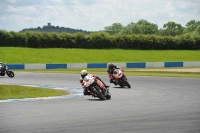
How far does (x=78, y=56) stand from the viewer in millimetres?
58219

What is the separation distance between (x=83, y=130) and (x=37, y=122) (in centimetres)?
142

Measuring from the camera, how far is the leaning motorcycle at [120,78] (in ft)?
66.2

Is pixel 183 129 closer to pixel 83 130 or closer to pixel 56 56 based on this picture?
pixel 83 130

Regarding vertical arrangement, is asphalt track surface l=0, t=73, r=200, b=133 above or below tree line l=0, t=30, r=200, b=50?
below

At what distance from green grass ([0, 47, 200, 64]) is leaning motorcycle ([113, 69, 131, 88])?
100 ft

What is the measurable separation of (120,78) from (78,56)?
38.2 meters

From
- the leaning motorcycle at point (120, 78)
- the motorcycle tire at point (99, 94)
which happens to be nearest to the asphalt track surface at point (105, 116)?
the motorcycle tire at point (99, 94)

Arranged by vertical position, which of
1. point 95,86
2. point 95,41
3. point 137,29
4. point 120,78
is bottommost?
point 120,78

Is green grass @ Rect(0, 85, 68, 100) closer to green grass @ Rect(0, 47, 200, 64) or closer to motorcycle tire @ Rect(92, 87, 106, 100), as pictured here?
motorcycle tire @ Rect(92, 87, 106, 100)

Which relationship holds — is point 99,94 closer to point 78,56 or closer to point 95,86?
point 95,86

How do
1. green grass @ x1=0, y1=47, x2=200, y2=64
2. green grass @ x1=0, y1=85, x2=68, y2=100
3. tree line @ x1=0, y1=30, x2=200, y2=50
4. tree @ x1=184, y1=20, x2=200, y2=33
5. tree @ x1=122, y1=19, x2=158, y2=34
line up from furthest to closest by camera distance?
tree @ x1=184, y1=20, x2=200, y2=33
tree @ x1=122, y1=19, x2=158, y2=34
tree line @ x1=0, y1=30, x2=200, y2=50
green grass @ x1=0, y1=47, x2=200, y2=64
green grass @ x1=0, y1=85, x2=68, y2=100

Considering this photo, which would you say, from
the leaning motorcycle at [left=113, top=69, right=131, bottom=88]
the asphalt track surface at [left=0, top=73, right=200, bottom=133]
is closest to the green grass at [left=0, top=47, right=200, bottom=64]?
the leaning motorcycle at [left=113, top=69, right=131, bottom=88]

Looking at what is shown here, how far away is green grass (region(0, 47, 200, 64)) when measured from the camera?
5312 centimetres

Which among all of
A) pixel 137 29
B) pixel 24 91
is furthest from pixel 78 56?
pixel 137 29
